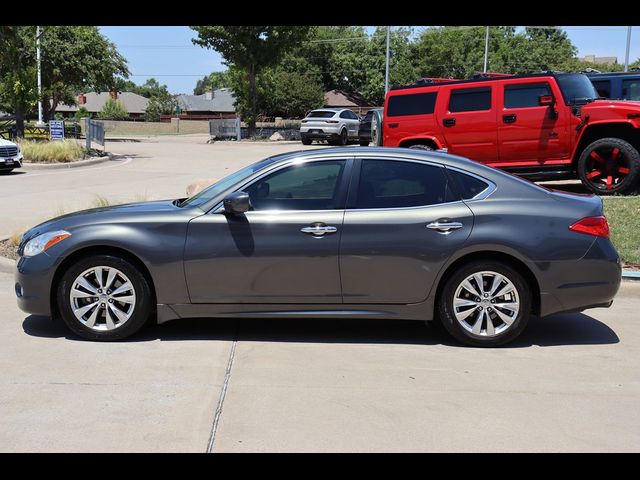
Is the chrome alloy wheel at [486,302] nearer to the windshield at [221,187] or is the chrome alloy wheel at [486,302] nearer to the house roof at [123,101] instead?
the windshield at [221,187]

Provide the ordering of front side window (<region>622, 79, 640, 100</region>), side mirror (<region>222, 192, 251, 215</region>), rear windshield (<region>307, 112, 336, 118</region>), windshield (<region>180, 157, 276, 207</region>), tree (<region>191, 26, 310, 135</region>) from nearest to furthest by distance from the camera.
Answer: side mirror (<region>222, 192, 251, 215</region>)
windshield (<region>180, 157, 276, 207</region>)
front side window (<region>622, 79, 640, 100</region>)
rear windshield (<region>307, 112, 336, 118</region>)
tree (<region>191, 26, 310, 135</region>)

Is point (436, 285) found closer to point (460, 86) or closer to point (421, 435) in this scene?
point (421, 435)

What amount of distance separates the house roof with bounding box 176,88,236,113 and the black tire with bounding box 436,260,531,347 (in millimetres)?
90754

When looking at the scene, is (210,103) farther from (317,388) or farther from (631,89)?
(317,388)

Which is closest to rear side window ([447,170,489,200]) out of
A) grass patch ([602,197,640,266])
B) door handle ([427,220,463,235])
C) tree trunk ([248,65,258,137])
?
door handle ([427,220,463,235])

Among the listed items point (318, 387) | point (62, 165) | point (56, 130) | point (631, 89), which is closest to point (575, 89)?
point (631, 89)

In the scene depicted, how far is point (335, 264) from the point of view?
5691 mm

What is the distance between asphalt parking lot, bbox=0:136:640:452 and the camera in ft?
13.5

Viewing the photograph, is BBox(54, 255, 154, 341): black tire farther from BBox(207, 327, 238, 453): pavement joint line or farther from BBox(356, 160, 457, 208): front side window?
BBox(356, 160, 457, 208): front side window

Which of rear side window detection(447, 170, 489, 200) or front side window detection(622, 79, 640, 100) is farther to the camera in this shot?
front side window detection(622, 79, 640, 100)

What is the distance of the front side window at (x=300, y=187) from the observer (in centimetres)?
588
